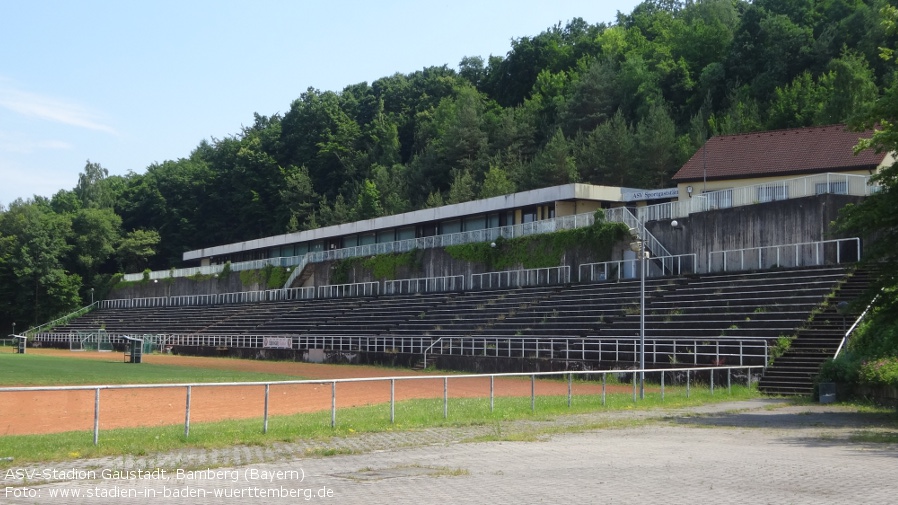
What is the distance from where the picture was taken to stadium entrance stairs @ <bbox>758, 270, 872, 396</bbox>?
1126 inches

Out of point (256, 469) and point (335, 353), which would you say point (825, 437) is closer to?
point (256, 469)

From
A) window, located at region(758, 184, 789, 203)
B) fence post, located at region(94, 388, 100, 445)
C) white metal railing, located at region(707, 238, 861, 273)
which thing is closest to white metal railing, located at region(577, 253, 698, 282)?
white metal railing, located at region(707, 238, 861, 273)

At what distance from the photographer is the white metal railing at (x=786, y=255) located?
123 feet

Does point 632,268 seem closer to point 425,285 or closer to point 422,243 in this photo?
point 425,285

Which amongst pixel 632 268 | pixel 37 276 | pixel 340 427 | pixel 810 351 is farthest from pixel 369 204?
pixel 340 427

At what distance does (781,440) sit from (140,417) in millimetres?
11863

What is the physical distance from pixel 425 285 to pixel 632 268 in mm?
19135

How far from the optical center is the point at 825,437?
17.9m

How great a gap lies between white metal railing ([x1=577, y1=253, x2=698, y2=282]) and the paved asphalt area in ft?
84.7

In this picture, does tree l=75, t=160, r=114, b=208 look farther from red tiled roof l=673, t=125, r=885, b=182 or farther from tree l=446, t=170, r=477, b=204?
red tiled roof l=673, t=125, r=885, b=182

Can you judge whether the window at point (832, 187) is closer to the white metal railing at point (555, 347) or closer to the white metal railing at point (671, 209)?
the white metal railing at point (671, 209)

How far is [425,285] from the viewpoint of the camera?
209ft

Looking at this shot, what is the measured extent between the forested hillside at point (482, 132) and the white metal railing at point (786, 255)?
28.6 meters

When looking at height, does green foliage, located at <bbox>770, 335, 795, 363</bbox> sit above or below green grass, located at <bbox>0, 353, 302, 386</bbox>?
above
